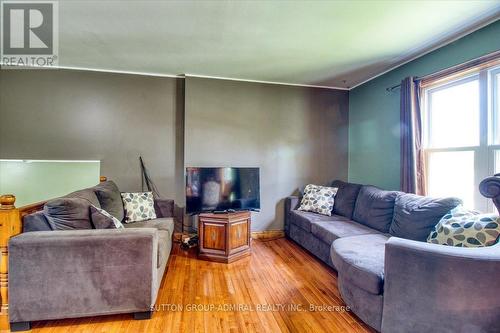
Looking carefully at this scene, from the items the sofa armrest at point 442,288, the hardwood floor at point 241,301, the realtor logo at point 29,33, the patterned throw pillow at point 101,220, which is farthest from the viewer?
the realtor logo at point 29,33

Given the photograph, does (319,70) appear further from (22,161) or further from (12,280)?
(22,161)

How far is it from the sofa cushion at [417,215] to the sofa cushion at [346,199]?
0.77m

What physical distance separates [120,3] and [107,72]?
6.26 feet

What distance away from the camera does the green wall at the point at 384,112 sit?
7.88 feet

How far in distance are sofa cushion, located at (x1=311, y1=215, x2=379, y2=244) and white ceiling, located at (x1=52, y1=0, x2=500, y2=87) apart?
205cm

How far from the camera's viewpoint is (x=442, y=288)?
145cm

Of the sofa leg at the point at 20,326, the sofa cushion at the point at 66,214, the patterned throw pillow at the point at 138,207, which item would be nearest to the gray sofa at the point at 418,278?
the sofa cushion at the point at 66,214

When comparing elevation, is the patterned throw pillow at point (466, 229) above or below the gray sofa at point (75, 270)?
above

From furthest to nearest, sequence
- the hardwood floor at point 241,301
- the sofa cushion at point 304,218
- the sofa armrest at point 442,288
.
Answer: the sofa cushion at point 304,218 → the hardwood floor at point 241,301 → the sofa armrest at point 442,288

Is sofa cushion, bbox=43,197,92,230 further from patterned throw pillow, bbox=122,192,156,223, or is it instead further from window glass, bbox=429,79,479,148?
window glass, bbox=429,79,479,148

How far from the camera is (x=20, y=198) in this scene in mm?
3406

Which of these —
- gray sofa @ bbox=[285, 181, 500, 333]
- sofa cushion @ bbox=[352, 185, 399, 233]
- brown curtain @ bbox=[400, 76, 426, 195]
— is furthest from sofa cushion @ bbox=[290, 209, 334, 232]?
brown curtain @ bbox=[400, 76, 426, 195]

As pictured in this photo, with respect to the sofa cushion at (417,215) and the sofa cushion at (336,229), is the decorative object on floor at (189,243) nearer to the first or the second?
the sofa cushion at (336,229)

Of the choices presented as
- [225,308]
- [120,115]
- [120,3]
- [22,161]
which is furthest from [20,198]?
[225,308]
